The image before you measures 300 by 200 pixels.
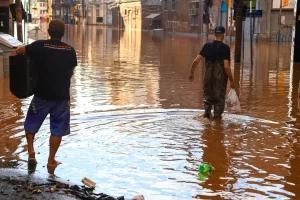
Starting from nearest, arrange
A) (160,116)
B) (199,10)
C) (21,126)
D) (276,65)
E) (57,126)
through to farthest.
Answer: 1. (57,126)
2. (21,126)
3. (160,116)
4. (276,65)
5. (199,10)

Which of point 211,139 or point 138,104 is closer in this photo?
point 211,139

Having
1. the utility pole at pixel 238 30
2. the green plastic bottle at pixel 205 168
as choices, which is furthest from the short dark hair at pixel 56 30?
the utility pole at pixel 238 30

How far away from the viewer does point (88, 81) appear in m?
15.8

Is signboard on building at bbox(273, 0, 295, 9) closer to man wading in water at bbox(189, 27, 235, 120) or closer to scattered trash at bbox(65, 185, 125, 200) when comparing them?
man wading in water at bbox(189, 27, 235, 120)

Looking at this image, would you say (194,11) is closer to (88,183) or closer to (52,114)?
(52,114)

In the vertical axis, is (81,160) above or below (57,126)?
below

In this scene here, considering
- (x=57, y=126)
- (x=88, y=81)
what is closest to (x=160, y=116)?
(x=57, y=126)

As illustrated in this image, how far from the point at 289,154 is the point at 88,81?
9.16 meters

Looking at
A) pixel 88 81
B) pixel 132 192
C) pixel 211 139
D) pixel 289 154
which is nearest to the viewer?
pixel 132 192

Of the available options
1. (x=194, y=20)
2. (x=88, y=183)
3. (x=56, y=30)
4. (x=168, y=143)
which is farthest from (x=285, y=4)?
(x=88, y=183)

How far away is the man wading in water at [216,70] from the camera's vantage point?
939cm

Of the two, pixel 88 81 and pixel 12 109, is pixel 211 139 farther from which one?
pixel 88 81

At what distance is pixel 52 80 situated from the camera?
6.37m

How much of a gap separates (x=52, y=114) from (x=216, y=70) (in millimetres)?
3866
